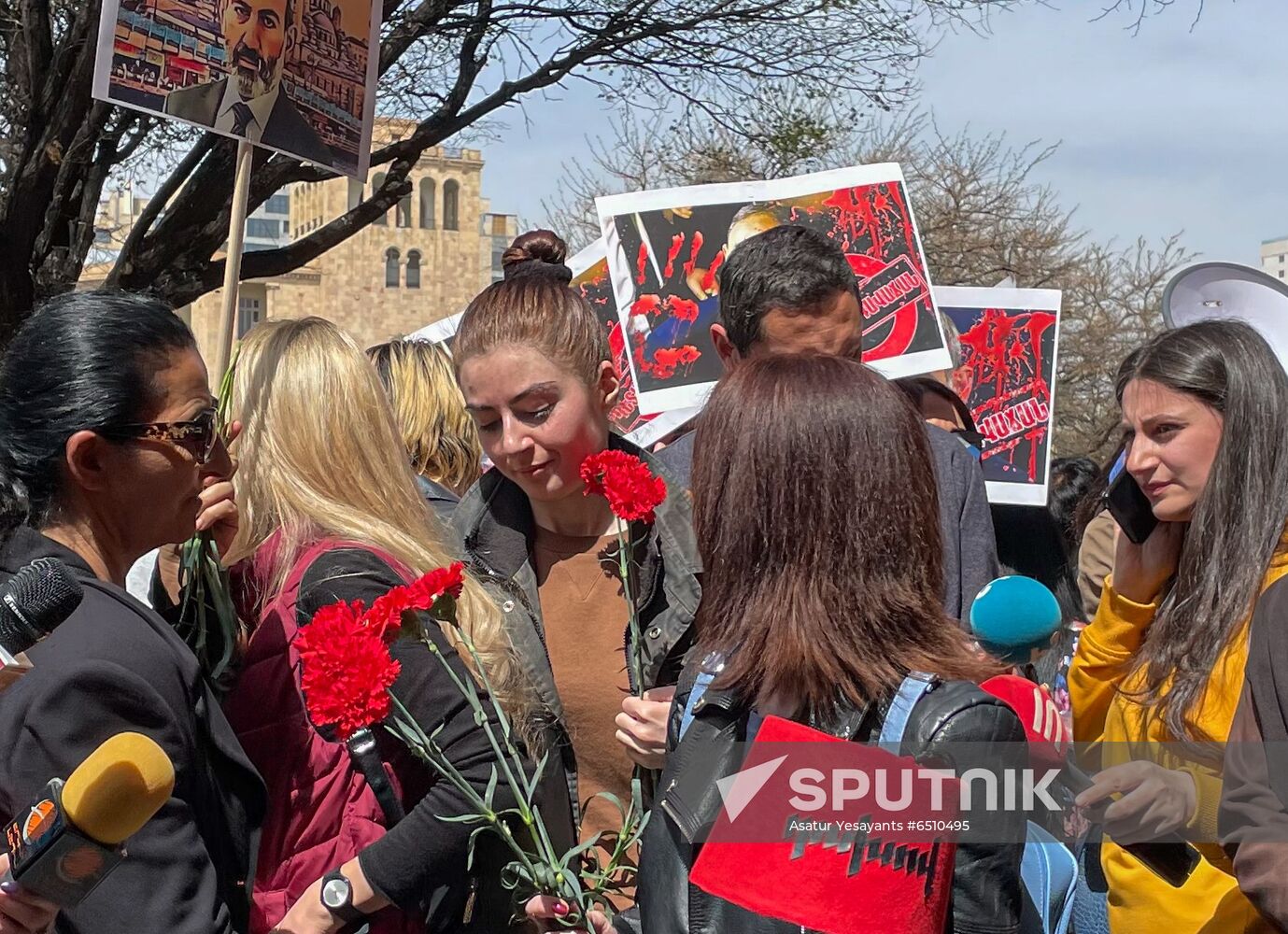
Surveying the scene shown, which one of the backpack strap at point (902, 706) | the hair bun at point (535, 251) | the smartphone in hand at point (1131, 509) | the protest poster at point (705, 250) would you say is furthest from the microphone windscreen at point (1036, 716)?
the protest poster at point (705, 250)

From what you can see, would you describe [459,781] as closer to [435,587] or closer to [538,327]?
[435,587]

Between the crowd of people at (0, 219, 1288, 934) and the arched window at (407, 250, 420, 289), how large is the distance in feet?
275

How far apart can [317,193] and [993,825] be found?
75.4 metres

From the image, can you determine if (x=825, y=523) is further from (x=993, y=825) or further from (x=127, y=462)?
(x=127, y=462)

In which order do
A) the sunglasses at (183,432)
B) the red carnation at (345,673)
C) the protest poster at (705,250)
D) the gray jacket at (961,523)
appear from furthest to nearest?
A: the protest poster at (705,250)
the gray jacket at (961,523)
the sunglasses at (183,432)
the red carnation at (345,673)

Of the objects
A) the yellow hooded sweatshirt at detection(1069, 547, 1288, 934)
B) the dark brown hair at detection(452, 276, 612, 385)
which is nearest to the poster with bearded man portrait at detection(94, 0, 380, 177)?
the dark brown hair at detection(452, 276, 612, 385)

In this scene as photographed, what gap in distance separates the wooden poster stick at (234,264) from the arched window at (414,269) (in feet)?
273

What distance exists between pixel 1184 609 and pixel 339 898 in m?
1.72

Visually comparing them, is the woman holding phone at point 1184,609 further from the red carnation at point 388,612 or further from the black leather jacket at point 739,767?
the red carnation at point 388,612

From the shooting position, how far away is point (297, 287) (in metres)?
78.0

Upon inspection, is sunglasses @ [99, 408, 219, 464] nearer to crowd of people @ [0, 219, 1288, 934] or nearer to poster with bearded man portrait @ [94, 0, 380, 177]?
crowd of people @ [0, 219, 1288, 934]

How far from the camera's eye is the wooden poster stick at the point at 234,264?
109 inches

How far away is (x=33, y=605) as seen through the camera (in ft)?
5.55

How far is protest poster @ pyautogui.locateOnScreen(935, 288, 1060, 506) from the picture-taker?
5.74 meters
